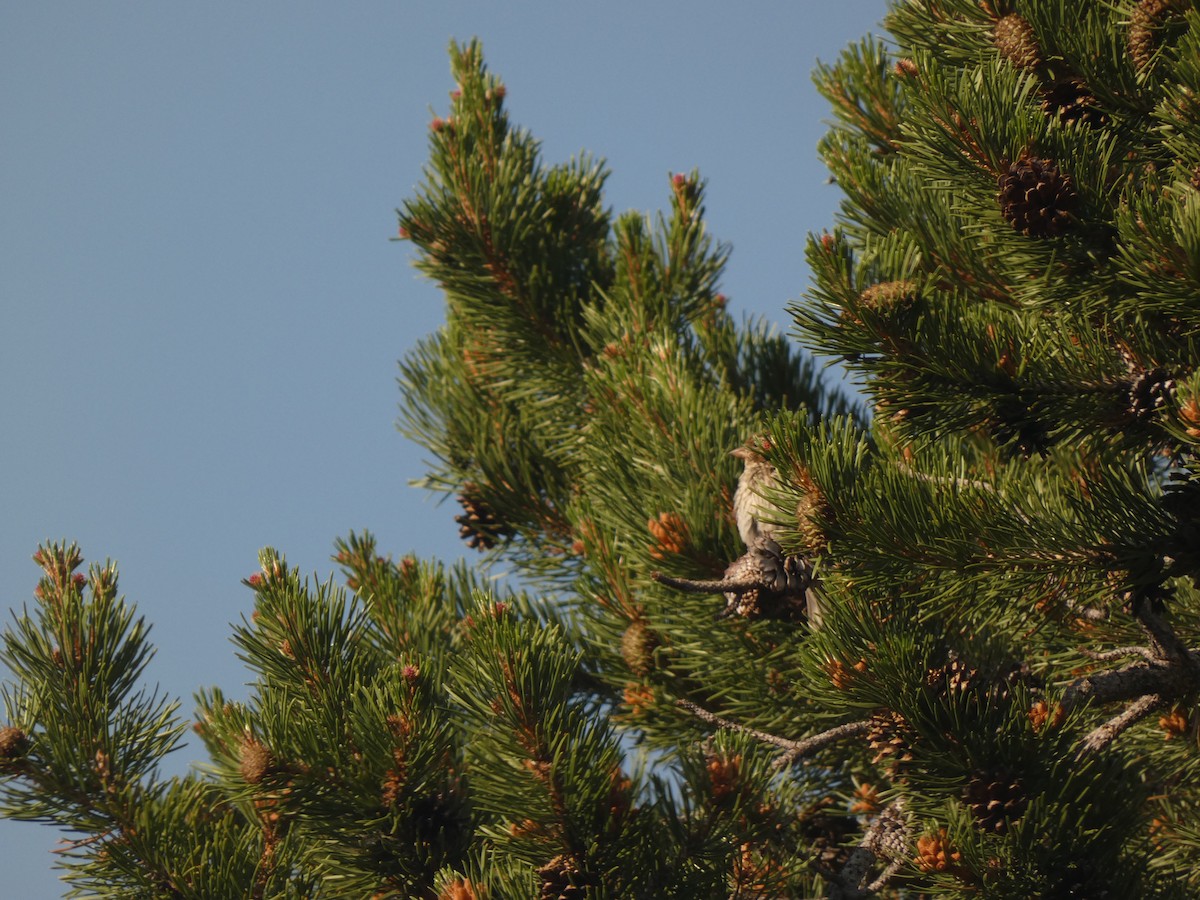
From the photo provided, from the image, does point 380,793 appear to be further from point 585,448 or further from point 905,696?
point 585,448

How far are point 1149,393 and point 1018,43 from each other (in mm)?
731

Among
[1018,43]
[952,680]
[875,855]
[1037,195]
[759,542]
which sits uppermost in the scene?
[1018,43]

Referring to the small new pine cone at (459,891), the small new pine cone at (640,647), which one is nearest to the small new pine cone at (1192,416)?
the small new pine cone at (459,891)

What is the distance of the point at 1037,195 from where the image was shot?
1894mm

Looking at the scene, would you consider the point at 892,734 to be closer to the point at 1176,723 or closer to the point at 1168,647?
the point at 1168,647

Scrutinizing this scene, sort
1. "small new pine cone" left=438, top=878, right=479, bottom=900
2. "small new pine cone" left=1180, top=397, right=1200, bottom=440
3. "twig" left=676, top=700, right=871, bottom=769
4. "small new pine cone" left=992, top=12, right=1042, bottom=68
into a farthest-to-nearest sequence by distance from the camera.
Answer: "twig" left=676, top=700, right=871, bottom=769
"small new pine cone" left=992, top=12, right=1042, bottom=68
"small new pine cone" left=438, top=878, right=479, bottom=900
"small new pine cone" left=1180, top=397, right=1200, bottom=440

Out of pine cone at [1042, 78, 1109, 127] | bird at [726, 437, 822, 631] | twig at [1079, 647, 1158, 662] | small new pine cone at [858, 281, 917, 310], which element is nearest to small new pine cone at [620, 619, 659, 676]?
bird at [726, 437, 822, 631]

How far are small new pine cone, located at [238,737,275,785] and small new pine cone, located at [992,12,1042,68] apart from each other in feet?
6.34

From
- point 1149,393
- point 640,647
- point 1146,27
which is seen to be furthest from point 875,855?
point 1146,27

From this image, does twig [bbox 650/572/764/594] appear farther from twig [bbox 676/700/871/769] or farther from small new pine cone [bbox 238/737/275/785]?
small new pine cone [bbox 238/737/275/785]

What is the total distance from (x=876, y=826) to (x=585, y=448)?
1447mm

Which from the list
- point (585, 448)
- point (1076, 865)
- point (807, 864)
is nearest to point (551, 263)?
point (585, 448)

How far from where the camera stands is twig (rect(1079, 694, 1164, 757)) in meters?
2.05

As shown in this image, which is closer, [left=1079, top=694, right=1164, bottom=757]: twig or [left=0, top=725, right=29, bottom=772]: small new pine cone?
[left=1079, top=694, right=1164, bottom=757]: twig
